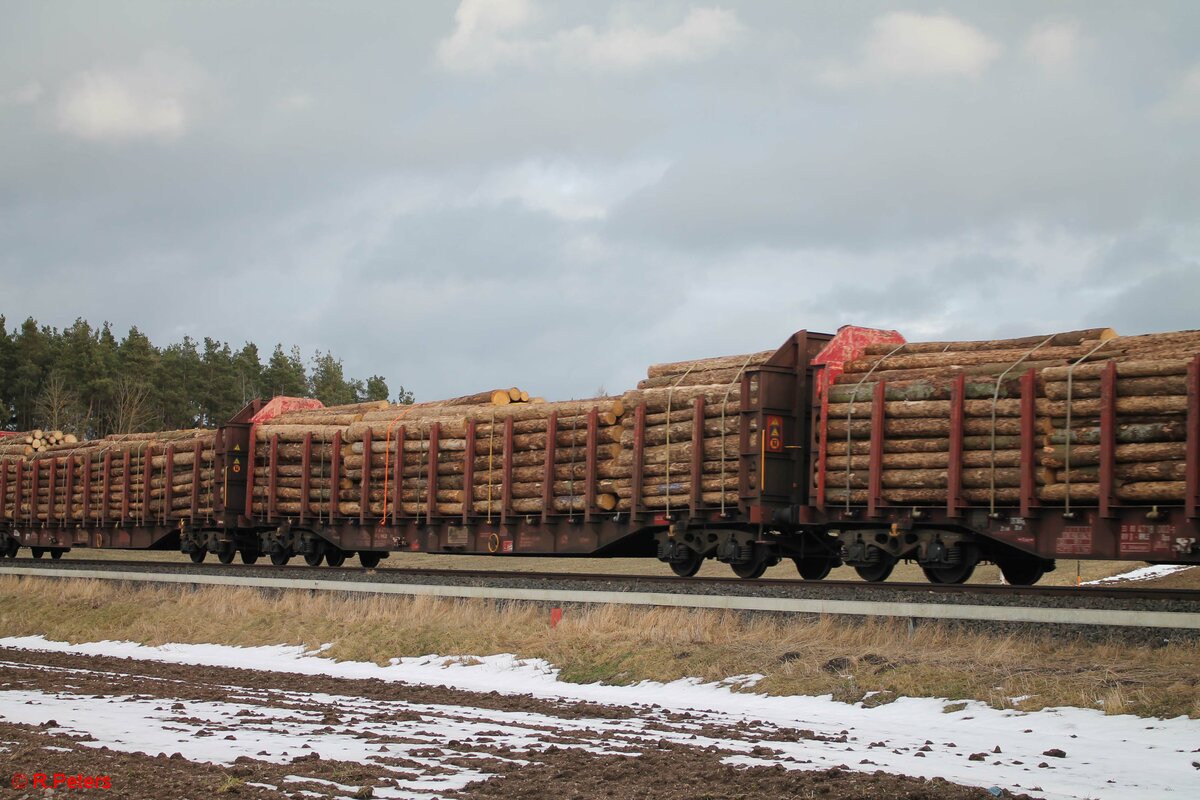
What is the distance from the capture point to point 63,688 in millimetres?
12883

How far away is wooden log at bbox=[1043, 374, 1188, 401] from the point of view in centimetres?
1384

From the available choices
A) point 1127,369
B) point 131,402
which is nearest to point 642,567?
point 1127,369

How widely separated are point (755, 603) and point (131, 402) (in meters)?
63.7

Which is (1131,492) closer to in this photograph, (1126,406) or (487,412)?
(1126,406)

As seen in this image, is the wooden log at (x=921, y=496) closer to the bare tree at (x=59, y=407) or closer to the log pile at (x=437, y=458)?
the log pile at (x=437, y=458)

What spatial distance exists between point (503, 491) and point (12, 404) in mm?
70066

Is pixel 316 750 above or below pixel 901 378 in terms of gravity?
below

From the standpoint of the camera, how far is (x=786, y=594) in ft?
49.8

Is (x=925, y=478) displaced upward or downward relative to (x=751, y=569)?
upward

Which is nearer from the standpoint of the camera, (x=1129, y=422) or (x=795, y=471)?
(x=1129, y=422)

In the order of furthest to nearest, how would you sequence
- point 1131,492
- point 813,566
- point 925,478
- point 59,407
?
1. point 59,407
2. point 813,566
3. point 925,478
4. point 1131,492

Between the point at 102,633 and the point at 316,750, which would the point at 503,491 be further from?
the point at 316,750

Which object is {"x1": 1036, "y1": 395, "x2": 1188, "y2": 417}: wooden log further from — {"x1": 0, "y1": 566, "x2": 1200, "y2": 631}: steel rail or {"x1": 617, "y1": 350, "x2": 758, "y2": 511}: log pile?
{"x1": 617, "y1": 350, "x2": 758, "y2": 511}: log pile

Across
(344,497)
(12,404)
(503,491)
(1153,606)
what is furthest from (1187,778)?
(12,404)
